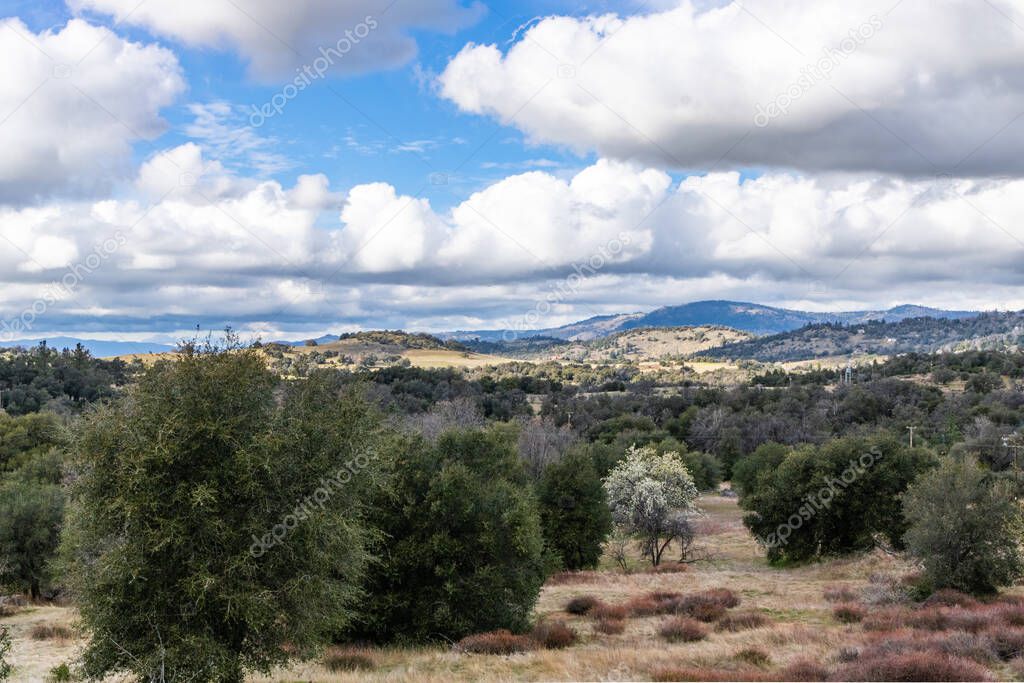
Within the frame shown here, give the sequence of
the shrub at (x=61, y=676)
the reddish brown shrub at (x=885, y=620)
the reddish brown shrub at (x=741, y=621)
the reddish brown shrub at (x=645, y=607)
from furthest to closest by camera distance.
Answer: the reddish brown shrub at (x=645, y=607) → the reddish brown shrub at (x=741, y=621) → the reddish brown shrub at (x=885, y=620) → the shrub at (x=61, y=676)

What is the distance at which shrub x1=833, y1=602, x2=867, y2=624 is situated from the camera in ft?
88.0

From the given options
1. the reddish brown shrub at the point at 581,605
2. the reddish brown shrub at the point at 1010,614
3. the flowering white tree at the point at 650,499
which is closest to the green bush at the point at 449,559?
the reddish brown shrub at the point at 581,605

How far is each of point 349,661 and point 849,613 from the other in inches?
717

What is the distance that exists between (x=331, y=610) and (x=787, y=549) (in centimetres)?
4044

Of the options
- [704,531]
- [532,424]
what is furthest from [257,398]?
[532,424]

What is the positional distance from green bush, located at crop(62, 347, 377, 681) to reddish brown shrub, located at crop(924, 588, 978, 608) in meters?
23.1

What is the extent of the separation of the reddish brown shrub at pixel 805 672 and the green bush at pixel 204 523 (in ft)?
37.3

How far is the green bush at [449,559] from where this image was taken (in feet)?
88.0

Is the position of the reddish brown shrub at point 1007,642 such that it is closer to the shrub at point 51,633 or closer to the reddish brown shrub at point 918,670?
the reddish brown shrub at point 918,670

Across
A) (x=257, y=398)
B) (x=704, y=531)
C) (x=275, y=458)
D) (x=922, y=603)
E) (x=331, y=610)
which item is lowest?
(x=704, y=531)

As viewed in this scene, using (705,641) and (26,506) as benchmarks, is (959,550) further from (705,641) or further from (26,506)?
(26,506)

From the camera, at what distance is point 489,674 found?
63.9 ft

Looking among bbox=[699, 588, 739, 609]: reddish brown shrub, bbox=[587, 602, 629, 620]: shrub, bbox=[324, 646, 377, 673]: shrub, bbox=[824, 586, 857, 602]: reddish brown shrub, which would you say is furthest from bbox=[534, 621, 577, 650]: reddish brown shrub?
bbox=[824, 586, 857, 602]: reddish brown shrub

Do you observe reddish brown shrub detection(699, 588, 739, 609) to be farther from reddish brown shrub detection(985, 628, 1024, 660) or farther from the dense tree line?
the dense tree line
